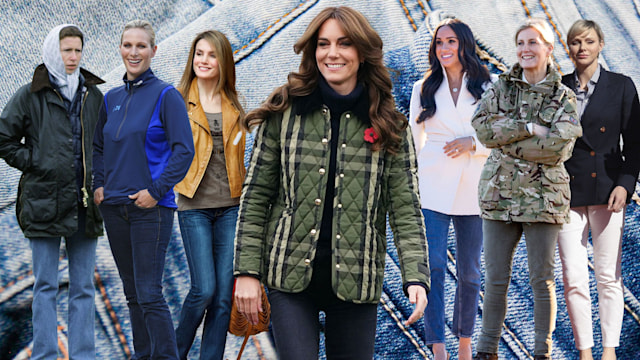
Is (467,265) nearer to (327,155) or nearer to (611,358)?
(611,358)

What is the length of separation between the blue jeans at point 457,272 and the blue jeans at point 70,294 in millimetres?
1670

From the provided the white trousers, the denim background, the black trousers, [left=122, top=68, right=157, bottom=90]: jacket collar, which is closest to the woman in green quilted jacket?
the black trousers

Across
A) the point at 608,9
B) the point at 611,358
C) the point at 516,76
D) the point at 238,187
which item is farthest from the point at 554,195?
the point at 608,9

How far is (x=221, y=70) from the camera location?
13.1ft

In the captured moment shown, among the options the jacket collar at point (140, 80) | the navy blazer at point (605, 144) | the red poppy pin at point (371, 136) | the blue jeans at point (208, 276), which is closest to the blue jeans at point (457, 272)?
the navy blazer at point (605, 144)

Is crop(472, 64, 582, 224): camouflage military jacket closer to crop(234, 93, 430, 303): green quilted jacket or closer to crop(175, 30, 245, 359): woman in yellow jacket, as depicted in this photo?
crop(175, 30, 245, 359): woman in yellow jacket

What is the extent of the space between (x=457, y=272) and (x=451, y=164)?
0.57 m

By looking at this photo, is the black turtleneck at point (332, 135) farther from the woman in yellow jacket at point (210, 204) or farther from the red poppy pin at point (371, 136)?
the woman in yellow jacket at point (210, 204)

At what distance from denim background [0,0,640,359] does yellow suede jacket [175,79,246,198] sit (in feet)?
2.55

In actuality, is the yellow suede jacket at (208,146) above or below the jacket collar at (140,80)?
below

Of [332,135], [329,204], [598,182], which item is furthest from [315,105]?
[598,182]

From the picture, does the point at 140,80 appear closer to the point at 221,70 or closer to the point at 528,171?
the point at 221,70

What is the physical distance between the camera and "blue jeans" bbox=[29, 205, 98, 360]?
3.79 metres

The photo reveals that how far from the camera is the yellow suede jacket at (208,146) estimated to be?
3.86 m
